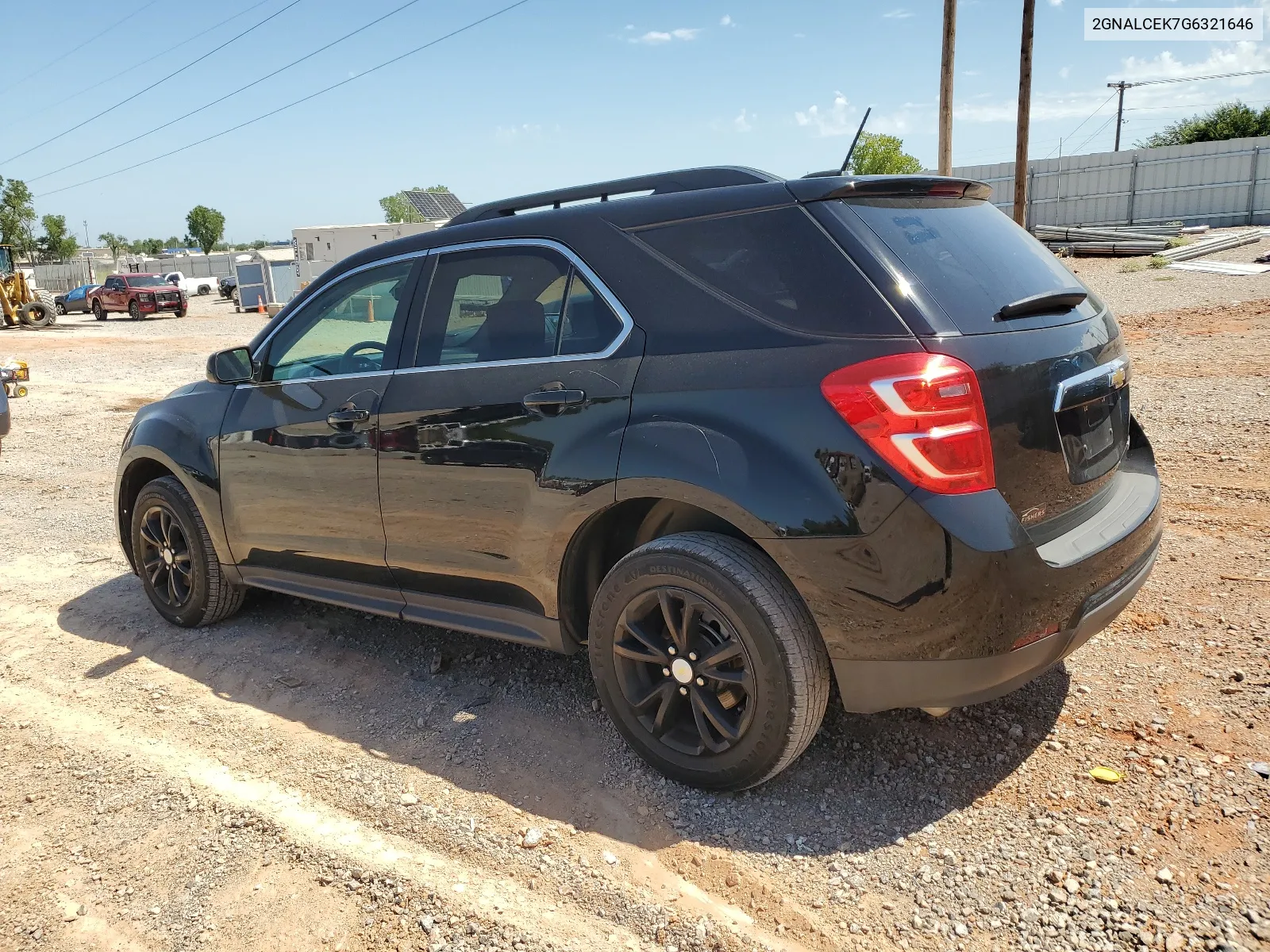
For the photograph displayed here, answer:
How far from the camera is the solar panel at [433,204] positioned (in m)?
44.7

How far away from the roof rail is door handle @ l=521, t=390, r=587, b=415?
30.7 inches

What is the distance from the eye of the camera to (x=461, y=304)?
366 cm

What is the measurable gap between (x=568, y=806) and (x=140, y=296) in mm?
39131

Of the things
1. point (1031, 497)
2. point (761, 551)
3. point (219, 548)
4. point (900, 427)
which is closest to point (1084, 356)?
point (1031, 497)

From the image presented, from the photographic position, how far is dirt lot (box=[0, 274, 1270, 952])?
2.53 m

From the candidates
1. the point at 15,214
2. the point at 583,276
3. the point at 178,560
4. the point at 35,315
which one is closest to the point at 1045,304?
the point at 583,276

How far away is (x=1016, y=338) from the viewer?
2.74m

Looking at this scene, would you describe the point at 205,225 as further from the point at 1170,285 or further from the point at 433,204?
the point at 1170,285

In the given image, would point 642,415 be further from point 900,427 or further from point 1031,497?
point 1031,497

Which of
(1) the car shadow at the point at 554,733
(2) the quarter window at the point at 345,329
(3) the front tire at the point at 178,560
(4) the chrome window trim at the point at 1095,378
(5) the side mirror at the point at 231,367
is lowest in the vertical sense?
(1) the car shadow at the point at 554,733

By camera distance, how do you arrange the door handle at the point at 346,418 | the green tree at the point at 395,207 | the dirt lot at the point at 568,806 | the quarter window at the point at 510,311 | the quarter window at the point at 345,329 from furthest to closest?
the green tree at the point at 395,207 < the quarter window at the point at 345,329 < the door handle at the point at 346,418 < the quarter window at the point at 510,311 < the dirt lot at the point at 568,806

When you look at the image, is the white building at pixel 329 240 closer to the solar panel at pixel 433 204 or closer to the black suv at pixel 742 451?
the solar panel at pixel 433 204

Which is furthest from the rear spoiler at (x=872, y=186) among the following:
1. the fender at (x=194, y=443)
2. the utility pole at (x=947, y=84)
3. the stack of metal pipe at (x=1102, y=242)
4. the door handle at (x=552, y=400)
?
the stack of metal pipe at (x=1102, y=242)

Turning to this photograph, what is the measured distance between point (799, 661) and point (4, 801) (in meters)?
2.83
